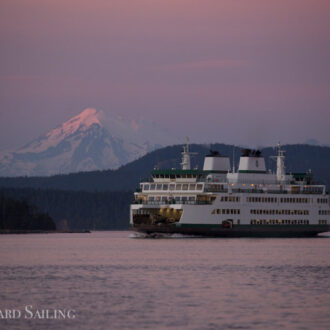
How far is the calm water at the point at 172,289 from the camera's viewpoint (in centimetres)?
4347

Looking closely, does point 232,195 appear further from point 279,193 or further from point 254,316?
point 254,316

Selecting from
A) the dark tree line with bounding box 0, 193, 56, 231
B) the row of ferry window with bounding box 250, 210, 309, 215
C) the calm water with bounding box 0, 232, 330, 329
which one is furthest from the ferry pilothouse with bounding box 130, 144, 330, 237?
the dark tree line with bounding box 0, 193, 56, 231

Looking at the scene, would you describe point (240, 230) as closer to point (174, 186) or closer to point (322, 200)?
point (174, 186)

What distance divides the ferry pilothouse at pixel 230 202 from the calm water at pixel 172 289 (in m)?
32.1

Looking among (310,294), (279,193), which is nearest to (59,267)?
(310,294)

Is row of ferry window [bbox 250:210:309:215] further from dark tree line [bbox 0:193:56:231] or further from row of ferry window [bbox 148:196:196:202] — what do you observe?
dark tree line [bbox 0:193:56:231]

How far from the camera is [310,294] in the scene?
2047 inches

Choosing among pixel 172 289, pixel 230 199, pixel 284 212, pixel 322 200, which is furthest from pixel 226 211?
pixel 172 289

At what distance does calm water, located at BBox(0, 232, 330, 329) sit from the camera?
43.5 meters

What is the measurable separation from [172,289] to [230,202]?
229ft

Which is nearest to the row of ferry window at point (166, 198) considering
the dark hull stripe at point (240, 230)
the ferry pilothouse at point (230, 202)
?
the ferry pilothouse at point (230, 202)

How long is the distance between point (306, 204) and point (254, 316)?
8722 cm

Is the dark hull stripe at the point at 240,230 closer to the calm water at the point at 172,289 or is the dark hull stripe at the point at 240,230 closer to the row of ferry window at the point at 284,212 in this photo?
the row of ferry window at the point at 284,212

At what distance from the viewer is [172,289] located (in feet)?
180
